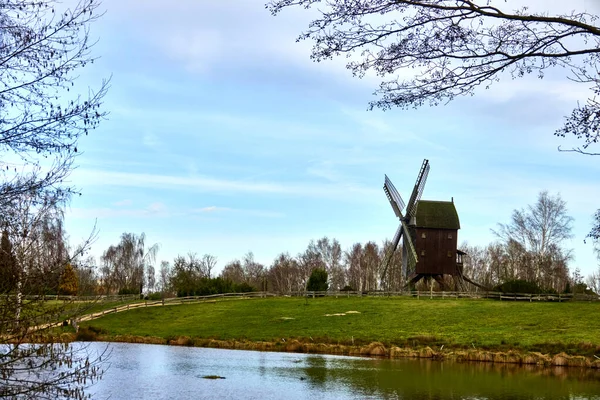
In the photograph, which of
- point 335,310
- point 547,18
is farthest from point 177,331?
point 547,18

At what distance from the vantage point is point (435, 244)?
191 feet

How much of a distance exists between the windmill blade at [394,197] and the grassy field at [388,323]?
11.3 m

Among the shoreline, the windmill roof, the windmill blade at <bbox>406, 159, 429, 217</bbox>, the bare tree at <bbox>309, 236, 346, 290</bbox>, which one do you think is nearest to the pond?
the shoreline

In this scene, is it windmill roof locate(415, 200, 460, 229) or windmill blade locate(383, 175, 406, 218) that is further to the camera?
windmill blade locate(383, 175, 406, 218)

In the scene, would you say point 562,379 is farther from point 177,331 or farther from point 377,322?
point 177,331

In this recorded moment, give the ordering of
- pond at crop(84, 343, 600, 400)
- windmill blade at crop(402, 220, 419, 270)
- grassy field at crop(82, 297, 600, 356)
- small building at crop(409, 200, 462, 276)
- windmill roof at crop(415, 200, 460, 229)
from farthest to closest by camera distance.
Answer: windmill roof at crop(415, 200, 460, 229) → small building at crop(409, 200, 462, 276) → windmill blade at crop(402, 220, 419, 270) → grassy field at crop(82, 297, 600, 356) → pond at crop(84, 343, 600, 400)

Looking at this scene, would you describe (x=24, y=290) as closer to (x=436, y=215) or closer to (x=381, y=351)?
(x=381, y=351)

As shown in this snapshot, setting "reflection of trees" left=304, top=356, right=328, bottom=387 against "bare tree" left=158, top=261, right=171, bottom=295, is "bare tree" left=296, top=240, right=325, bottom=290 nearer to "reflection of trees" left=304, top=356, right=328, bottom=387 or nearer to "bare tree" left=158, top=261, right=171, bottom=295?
"bare tree" left=158, top=261, right=171, bottom=295

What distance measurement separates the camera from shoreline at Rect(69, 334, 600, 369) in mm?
32344

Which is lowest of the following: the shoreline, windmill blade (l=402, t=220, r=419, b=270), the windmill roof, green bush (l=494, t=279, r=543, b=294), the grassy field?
the shoreline

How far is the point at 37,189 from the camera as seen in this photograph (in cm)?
874

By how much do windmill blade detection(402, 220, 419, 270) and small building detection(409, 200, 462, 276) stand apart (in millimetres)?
391

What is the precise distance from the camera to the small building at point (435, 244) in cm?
5800

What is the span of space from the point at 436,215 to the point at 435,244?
2837 millimetres
